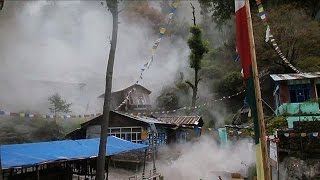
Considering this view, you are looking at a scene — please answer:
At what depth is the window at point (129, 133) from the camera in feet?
93.6

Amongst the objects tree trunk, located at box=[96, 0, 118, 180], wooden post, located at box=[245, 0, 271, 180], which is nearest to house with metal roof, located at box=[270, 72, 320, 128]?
tree trunk, located at box=[96, 0, 118, 180]

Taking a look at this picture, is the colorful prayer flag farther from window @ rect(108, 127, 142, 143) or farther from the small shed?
window @ rect(108, 127, 142, 143)

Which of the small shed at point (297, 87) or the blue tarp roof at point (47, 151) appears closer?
the blue tarp roof at point (47, 151)

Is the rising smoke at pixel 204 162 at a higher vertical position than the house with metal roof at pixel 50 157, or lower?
lower

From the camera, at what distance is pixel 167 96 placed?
162 feet

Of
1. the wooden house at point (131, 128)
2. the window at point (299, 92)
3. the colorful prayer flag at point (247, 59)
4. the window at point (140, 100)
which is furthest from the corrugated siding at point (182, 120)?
the colorful prayer flag at point (247, 59)

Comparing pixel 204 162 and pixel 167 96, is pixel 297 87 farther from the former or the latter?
pixel 167 96

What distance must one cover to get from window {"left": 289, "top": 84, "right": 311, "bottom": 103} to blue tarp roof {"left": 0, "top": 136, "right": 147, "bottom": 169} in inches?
496

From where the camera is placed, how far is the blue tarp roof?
Result: 11898mm

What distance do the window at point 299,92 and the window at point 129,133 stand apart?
12878mm

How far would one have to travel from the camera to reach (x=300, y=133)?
51.2ft

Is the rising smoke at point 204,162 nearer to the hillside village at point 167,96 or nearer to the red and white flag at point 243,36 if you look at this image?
the hillside village at point 167,96

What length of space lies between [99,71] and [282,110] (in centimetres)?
5193

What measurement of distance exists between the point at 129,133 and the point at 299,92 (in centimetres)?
1448
